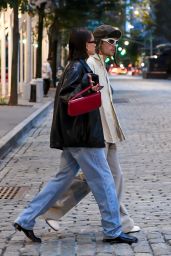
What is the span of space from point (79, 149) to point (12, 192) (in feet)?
10.6

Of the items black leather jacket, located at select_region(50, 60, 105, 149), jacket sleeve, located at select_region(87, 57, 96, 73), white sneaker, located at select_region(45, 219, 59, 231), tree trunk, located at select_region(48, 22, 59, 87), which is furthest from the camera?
tree trunk, located at select_region(48, 22, 59, 87)

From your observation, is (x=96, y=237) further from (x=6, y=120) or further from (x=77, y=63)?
(x=6, y=120)

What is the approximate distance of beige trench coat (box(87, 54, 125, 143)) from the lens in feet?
19.3

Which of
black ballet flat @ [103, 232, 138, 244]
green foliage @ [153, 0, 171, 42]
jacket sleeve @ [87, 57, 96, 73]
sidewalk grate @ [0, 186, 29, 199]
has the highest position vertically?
jacket sleeve @ [87, 57, 96, 73]

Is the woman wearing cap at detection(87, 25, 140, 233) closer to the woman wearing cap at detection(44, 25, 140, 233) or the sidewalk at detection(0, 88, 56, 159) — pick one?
the woman wearing cap at detection(44, 25, 140, 233)

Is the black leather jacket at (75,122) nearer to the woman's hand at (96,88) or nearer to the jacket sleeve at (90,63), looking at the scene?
the woman's hand at (96,88)

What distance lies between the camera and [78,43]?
5.63 meters

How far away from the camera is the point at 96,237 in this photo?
6.09 m

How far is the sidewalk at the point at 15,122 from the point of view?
43.1ft

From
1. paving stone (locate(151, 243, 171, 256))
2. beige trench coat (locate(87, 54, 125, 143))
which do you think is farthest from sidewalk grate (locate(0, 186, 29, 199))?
paving stone (locate(151, 243, 171, 256))

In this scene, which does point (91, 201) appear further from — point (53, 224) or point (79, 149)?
point (79, 149)

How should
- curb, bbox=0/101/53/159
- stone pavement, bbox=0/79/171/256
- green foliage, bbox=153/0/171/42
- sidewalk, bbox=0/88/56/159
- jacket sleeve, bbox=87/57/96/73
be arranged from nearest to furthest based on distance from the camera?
1. stone pavement, bbox=0/79/171/256
2. jacket sleeve, bbox=87/57/96/73
3. curb, bbox=0/101/53/159
4. sidewalk, bbox=0/88/56/159
5. green foliage, bbox=153/0/171/42

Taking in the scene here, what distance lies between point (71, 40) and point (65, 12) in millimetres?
30533

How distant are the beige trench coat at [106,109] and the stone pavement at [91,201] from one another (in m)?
0.94
